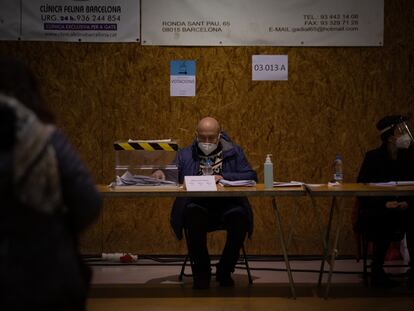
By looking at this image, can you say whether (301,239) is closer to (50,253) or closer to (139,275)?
(139,275)

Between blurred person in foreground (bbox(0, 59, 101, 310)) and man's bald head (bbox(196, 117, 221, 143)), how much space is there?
11.0 ft

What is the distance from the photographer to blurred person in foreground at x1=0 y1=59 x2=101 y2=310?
177cm

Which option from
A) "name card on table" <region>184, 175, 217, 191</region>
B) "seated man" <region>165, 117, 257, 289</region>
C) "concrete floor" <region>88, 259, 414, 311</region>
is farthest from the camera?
"seated man" <region>165, 117, 257, 289</region>

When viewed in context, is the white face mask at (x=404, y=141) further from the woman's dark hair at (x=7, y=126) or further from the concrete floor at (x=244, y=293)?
the woman's dark hair at (x=7, y=126)

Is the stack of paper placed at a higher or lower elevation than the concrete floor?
higher

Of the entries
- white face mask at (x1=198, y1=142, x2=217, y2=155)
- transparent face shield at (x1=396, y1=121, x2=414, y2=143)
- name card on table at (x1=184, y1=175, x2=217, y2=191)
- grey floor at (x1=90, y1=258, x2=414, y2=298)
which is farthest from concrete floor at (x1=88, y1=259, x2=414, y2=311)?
transparent face shield at (x1=396, y1=121, x2=414, y2=143)

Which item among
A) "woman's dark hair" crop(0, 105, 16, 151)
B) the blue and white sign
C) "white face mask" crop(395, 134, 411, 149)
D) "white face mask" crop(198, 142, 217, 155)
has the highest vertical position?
the blue and white sign

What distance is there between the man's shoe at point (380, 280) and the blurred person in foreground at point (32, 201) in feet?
11.3

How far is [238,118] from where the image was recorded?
616cm

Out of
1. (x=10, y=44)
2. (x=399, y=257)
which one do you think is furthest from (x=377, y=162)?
(x=10, y=44)

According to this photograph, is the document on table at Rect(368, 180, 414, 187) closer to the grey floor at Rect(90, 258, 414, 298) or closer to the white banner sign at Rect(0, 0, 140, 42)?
the grey floor at Rect(90, 258, 414, 298)

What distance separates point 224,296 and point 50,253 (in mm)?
2934

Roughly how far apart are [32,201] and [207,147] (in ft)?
11.5

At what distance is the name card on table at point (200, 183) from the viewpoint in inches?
177
